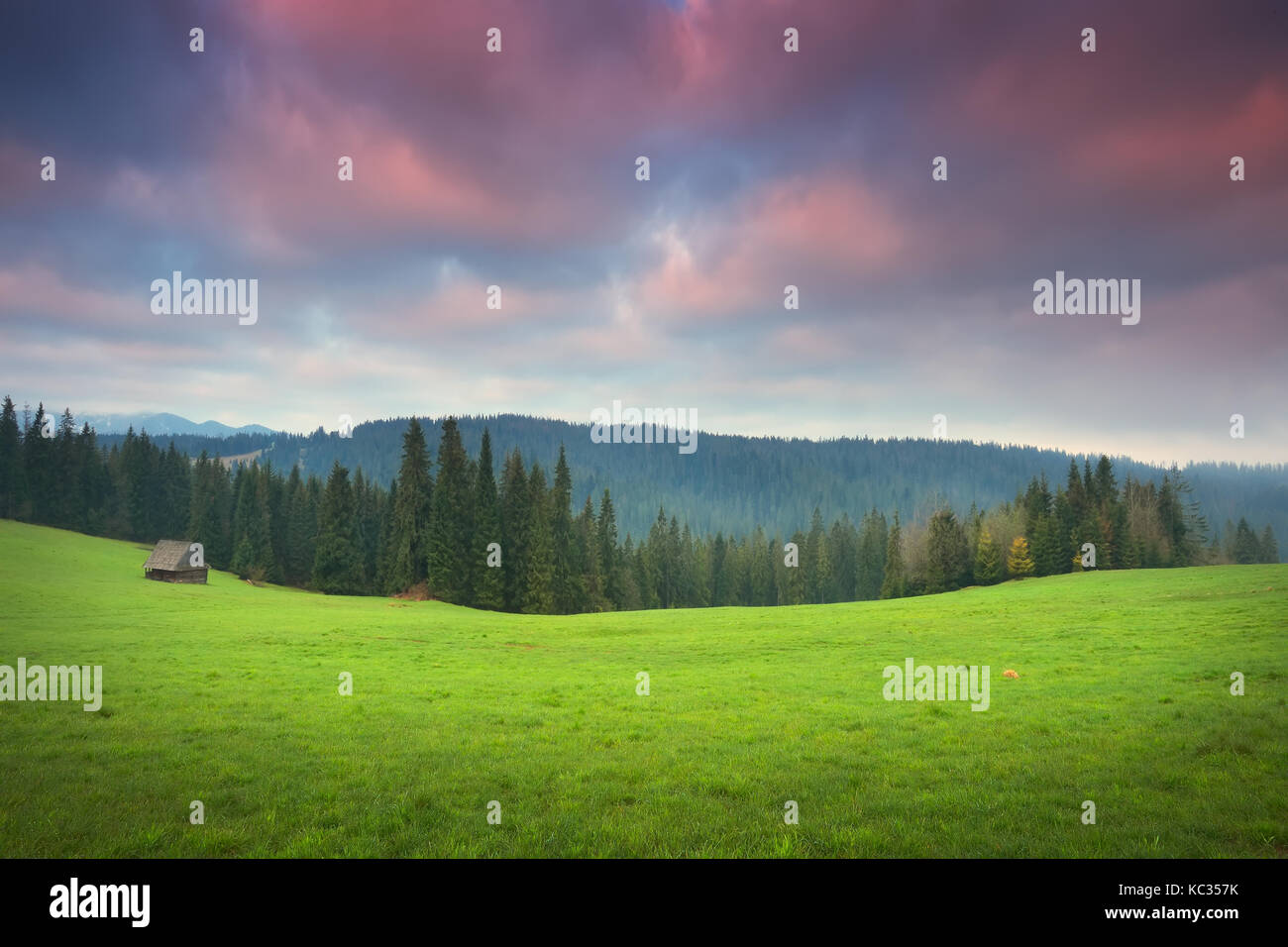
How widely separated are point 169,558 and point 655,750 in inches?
2718

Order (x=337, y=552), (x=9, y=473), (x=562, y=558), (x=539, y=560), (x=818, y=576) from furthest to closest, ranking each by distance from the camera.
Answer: (x=818, y=576)
(x=9, y=473)
(x=562, y=558)
(x=337, y=552)
(x=539, y=560)

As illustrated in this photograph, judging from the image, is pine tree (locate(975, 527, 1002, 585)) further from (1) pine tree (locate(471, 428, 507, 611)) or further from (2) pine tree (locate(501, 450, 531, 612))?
(1) pine tree (locate(471, 428, 507, 611))

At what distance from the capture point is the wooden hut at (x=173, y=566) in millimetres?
61719

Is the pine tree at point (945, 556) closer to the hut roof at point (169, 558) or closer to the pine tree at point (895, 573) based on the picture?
the pine tree at point (895, 573)

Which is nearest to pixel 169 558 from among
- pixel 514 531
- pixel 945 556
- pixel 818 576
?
pixel 514 531

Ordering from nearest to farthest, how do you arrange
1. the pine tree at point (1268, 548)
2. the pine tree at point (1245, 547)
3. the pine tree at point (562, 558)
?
the pine tree at point (562, 558) → the pine tree at point (1245, 547) → the pine tree at point (1268, 548)

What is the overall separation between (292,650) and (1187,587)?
54.1 metres

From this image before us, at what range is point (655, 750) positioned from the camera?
12.8m

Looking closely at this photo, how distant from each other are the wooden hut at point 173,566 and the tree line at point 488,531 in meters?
15.0

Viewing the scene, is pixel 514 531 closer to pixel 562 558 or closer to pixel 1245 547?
pixel 562 558

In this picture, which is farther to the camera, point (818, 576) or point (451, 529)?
point (818, 576)

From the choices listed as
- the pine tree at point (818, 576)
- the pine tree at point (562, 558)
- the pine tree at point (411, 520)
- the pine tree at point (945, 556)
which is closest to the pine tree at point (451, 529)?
the pine tree at point (411, 520)
